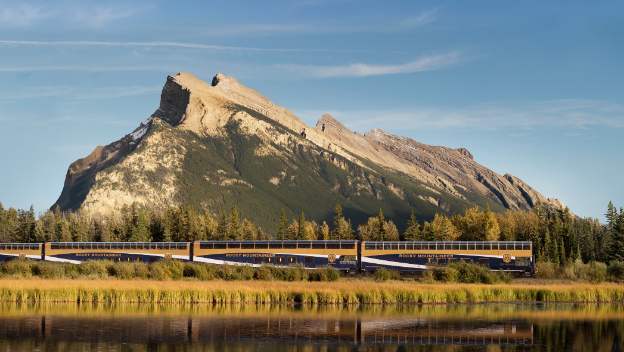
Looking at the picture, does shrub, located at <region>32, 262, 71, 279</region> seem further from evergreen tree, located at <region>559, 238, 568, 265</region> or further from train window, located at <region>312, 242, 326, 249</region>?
evergreen tree, located at <region>559, 238, 568, 265</region>

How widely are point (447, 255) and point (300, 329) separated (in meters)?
54.5

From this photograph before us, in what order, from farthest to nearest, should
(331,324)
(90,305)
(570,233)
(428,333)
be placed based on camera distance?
(570,233), (90,305), (331,324), (428,333)

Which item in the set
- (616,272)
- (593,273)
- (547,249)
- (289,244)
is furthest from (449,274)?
(547,249)

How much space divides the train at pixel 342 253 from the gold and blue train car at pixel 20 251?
13.5 feet

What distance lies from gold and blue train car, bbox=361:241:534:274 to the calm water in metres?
35.8

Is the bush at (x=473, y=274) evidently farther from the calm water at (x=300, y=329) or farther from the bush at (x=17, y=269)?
the bush at (x=17, y=269)

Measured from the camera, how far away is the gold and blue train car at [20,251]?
127469 millimetres

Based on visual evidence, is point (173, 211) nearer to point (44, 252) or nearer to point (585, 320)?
point (44, 252)

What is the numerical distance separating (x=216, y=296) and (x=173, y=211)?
106 m

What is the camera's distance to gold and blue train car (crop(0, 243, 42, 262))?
418ft

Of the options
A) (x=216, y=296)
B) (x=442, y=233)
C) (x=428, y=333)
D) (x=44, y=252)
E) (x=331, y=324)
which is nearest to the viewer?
(x=428, y=333)

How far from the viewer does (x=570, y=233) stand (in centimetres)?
14400

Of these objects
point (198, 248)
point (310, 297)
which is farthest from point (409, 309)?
point (198, 248)

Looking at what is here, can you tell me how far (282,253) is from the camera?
110125mm
